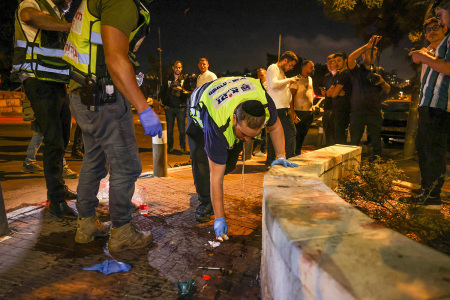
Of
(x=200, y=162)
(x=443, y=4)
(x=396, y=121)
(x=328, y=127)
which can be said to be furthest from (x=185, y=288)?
(x=396, y=121)

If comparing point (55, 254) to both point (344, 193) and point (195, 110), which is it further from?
point (344, 193)

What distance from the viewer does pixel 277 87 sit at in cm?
500

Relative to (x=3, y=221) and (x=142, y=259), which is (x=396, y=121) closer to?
(x=142, y=259)

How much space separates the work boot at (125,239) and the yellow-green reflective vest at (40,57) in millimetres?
1626

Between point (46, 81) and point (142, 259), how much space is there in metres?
1.99

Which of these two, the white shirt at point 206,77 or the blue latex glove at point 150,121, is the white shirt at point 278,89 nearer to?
the white shirt at point 206,77

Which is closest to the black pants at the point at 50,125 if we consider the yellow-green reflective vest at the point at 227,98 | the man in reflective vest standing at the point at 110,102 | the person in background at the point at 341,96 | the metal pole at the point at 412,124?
the man in reflective vest standing at the point at 110,102

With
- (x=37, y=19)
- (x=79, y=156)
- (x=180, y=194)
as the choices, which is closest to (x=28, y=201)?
(x=180, y=194)

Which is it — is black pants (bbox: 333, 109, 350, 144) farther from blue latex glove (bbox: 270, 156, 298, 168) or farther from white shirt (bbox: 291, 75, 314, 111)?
blue latex glove (bbox: 270, 156, 298, 168)

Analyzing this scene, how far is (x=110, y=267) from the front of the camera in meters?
2.11

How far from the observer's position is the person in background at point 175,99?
7.11 m

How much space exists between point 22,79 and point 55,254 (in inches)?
69.7

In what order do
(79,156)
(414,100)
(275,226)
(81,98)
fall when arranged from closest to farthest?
1. (275,226)
2. (81,98)
3. (79,156)
4. (414,100)

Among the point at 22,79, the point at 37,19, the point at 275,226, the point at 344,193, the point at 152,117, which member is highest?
the point at 37,19
